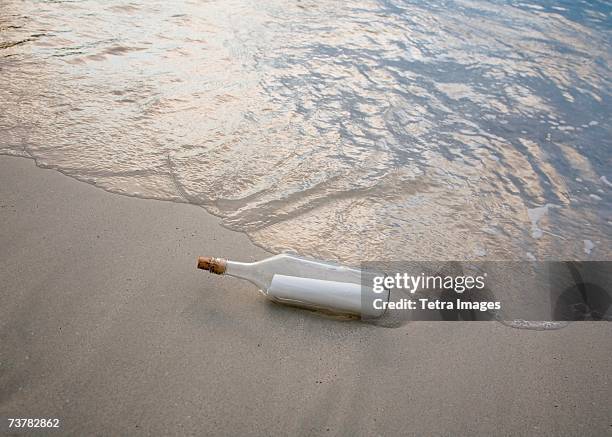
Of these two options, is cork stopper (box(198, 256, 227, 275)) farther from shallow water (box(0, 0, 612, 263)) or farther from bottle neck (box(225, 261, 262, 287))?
shallow water (box(0, 0, 612, 263))

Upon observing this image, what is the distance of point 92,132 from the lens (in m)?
2.53

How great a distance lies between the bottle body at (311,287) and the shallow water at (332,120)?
23 centimetres

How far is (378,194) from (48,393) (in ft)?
4.88

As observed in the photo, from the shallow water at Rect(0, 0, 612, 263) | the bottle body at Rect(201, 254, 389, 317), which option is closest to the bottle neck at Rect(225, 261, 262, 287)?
the bottle body at Rect(201, 254, 389, 317)

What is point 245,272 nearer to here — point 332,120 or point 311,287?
point 311,287

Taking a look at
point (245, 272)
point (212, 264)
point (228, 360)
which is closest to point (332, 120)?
point (245, 272)

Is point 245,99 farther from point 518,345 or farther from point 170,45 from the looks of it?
point 518,345

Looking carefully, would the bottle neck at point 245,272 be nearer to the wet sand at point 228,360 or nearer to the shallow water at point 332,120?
the wet sand at point 228,360

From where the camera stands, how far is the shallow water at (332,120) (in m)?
2.14

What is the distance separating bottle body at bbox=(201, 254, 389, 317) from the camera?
1556 millimetres

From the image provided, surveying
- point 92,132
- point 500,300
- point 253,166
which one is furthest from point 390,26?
point 500,300

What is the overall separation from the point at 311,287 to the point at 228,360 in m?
0.32

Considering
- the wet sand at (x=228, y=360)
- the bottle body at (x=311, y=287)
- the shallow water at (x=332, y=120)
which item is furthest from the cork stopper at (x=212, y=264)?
the shallow water at (x=332, y=120)

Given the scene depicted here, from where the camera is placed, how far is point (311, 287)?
156cm
